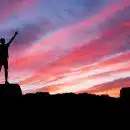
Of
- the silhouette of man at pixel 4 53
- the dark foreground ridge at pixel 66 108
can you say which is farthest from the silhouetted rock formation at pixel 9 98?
the silhouette of man at pixel 4 53

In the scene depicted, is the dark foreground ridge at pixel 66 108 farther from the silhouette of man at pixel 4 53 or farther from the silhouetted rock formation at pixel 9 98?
the silhouette of man at pixel 4 53

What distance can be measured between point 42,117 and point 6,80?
4.92 metres

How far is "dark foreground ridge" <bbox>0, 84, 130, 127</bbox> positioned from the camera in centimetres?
2270

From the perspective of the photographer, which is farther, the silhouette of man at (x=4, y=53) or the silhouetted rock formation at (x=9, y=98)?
the silhouette of man at (x=4, y=53)

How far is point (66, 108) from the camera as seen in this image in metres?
23.0

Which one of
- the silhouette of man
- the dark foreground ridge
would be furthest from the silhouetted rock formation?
the silhouette of man

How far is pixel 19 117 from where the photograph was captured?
22812 mm

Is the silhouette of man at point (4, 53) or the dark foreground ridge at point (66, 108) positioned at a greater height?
the silhouette of man at point (4, 53)

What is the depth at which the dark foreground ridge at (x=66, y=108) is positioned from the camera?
22703 mm

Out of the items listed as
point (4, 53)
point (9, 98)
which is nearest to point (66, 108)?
point (9, 98)

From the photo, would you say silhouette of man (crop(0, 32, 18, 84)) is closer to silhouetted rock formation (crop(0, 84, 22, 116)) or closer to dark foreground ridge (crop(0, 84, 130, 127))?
silhouetted rock formation (crop(0, 84, 22, 116))

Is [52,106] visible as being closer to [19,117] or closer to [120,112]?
[19,117]

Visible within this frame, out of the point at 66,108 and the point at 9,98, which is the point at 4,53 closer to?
the point at 9,98

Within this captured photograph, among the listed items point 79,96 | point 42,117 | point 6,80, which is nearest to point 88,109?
point 79,96
